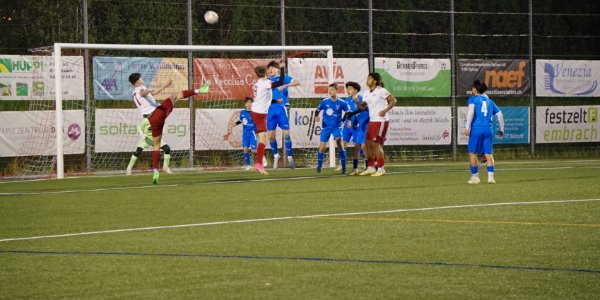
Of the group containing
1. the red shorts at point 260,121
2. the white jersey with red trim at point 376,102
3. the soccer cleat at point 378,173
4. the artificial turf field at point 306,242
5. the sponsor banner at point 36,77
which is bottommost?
the artificial turf field at point 306,242

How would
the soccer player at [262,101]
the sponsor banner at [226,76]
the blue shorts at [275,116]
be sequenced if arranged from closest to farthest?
the soccer player at [262,101], the blue shorts at [275,116], the sponsor banner at [226,76]

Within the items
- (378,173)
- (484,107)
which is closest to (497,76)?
(378,173)

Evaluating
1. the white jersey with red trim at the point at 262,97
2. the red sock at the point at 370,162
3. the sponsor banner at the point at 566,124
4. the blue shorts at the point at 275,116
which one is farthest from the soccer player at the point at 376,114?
the sponsor banner at the point at 566,124

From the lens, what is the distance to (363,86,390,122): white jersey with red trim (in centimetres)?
2069

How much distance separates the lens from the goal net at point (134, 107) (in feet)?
77.6

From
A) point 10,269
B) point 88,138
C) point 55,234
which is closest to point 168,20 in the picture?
point 88,138

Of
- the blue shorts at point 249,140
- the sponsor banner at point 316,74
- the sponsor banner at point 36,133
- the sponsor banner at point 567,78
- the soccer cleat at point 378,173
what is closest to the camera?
the soccer cleat at point 378,173

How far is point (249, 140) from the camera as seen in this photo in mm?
26203

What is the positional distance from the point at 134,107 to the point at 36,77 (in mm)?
2543

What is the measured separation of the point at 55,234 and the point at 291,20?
820 inches

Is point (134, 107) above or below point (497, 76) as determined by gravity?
below

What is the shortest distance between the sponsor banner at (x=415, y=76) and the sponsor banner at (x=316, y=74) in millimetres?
931

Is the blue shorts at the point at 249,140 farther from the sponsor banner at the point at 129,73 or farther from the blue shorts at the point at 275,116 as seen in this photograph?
the blue shorts at the point at 275,116

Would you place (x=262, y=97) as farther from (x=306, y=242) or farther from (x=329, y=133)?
(x=306, y=242)
